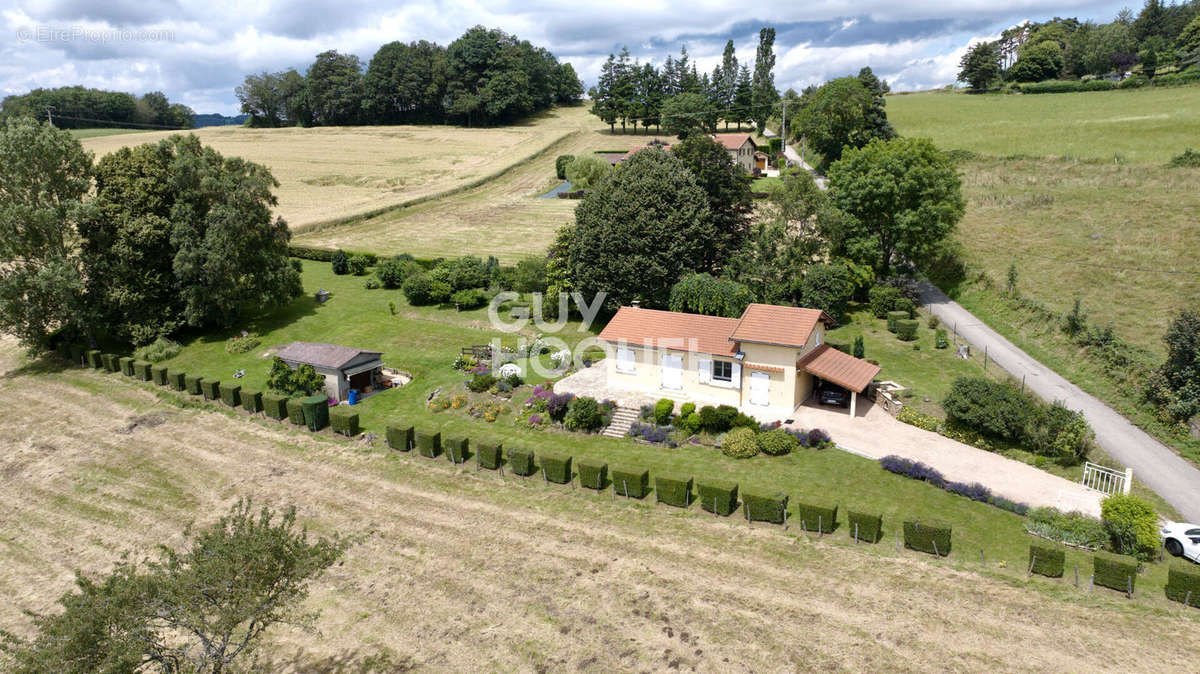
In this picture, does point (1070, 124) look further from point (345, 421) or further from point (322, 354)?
point (345, 421)

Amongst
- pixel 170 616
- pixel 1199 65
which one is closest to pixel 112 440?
pixel 170 616

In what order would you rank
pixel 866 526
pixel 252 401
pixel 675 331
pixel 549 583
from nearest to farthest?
pixel 549 583
pixel 866 526
pixel 675 331
pixel 252 401

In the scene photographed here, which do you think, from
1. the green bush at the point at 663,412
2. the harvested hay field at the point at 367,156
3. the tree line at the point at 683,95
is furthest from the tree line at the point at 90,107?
the green bush at the point at 663,412

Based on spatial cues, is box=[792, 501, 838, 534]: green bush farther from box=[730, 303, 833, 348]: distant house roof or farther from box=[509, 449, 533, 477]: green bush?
box=[509, 449, 533, 477]: green bush

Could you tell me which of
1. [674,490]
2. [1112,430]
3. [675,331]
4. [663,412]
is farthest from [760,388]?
[1112,430]

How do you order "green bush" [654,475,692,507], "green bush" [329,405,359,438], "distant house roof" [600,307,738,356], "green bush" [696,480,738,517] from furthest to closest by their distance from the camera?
1. "distant house roof" [600,307,738,356]
2. "green bush" [329,405,359,438]
3. "green bush" [654,475,692,507]
4. "green bush" [696,480,738,517]

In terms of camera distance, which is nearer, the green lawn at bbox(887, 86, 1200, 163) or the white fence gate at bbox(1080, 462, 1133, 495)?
the white fence gate at bbox(1080, 462, 1133, 495)

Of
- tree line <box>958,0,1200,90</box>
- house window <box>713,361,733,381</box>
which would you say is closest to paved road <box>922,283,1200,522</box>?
house window <box>713,361,733,381</box>

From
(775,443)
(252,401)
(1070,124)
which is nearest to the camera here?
(775,443)
